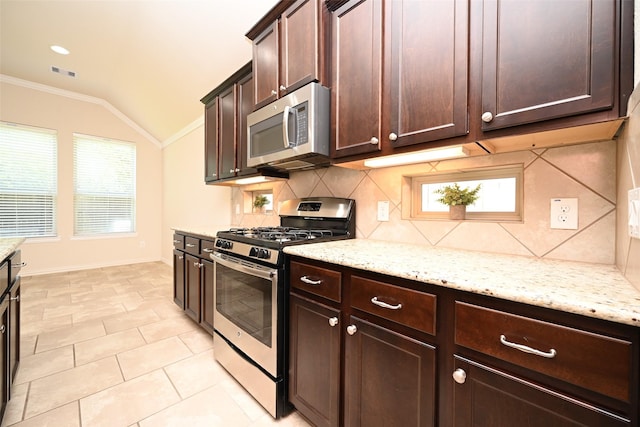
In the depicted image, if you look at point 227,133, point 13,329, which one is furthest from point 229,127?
point 13,329

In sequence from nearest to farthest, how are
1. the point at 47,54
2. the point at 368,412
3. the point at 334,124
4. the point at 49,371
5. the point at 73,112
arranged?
the point at 368,412
the point at 334,124
the point at 49,371
the point at 47,54
the point at 73,112

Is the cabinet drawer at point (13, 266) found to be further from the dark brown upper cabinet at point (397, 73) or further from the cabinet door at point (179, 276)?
the dark brown upper cabinet at point (397, 73)

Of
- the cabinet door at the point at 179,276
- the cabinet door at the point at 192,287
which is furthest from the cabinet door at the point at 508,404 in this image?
the cabinet door at the point at 179,276

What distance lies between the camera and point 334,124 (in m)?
1.52

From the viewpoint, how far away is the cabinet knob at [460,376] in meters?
Result: 0.79

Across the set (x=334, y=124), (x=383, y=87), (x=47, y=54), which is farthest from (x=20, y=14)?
(x=383, y=87)

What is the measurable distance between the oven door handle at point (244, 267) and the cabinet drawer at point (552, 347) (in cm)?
93

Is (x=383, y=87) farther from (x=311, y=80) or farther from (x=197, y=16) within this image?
(x=197, y=16)

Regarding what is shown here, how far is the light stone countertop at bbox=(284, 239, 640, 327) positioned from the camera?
2.00 ft

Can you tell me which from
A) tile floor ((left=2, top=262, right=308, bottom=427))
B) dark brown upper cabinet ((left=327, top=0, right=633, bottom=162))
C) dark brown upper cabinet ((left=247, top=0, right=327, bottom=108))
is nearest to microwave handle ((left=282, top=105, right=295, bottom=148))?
dark brown upper cabinet ((left=247, top=0, right=327, bottom=108))

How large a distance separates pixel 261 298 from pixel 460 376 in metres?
1.05

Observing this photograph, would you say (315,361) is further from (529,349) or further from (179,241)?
(179,241)

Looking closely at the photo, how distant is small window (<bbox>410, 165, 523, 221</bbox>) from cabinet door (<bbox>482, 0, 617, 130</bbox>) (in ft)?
1.43

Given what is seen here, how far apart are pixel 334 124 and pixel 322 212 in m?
0.67
